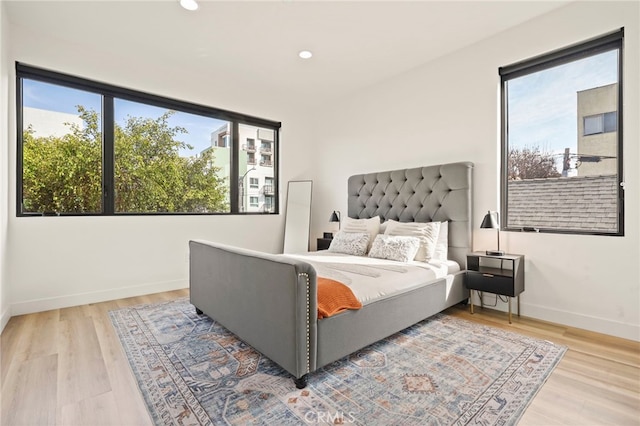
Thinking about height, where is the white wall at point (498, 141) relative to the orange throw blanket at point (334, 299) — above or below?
above

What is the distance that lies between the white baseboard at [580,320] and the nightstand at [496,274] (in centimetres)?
16

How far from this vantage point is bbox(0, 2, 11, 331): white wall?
8.59ft

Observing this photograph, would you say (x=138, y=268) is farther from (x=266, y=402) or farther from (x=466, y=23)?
(x=466, y=23)

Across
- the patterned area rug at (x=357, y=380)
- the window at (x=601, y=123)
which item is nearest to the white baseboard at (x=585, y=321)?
the patterned area rug at (x=357, y=380)

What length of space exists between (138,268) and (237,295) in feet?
6.89

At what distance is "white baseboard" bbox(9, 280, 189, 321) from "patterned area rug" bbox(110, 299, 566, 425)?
1110 millimetres

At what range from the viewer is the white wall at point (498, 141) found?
2424 mm

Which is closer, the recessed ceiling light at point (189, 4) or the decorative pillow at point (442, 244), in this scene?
the recessed ceiling light at point (189, 4)

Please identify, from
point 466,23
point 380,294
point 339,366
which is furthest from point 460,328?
point 466,23

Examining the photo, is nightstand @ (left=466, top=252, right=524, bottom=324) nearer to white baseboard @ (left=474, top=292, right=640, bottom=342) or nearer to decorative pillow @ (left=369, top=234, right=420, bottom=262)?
white baseboard @ (left=474, top=292, right=640, bottom=342)

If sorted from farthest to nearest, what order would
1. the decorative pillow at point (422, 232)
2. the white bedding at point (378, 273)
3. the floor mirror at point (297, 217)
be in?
the floor mirror at point (297, 217) < the decorative pillow at point (422, 232) < the white bedding at point (378, 273)

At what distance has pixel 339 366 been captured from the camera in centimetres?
198

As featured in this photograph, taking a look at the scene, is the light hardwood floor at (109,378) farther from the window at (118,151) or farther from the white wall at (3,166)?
the window at (118,151)

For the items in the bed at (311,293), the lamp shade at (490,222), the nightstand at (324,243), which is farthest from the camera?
the nightstand at (324,243)
